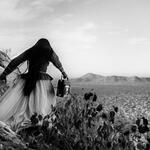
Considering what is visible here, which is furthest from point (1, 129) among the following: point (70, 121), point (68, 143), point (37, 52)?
point (37, 52)

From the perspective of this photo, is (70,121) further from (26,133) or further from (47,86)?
(47,86)

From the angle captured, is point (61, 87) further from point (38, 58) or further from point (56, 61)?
point (38, 58)

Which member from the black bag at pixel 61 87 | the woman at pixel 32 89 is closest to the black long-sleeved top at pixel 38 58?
the woman at pixel 32 89

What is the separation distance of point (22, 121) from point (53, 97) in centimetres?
95

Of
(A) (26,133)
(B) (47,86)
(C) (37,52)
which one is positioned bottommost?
(A) (26,133)

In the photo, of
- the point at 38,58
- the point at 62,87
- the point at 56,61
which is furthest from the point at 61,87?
the point at 38,58

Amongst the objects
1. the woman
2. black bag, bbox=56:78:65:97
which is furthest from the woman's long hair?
black bag, bbox=56:78:65:97

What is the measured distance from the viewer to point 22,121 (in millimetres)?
7918

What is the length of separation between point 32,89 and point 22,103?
0.33 metres

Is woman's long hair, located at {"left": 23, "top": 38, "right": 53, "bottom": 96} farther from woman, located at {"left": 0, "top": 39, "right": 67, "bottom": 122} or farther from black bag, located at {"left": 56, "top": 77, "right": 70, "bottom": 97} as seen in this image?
black bag, located at {"left": 56, "top": 77, "right": 70, "bottom": 97}

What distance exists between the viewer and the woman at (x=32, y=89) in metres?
8.30

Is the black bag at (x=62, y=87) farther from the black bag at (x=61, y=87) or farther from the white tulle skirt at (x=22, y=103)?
the white tulle skirt at (x=22, y=103)

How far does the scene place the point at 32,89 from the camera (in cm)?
845

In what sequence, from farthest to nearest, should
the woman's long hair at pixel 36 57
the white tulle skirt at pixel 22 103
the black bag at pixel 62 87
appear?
the black bag at pixel 62 87 < the woman's long hair at pixel 36 57 < the white tulle skirt at pixel 22 103
